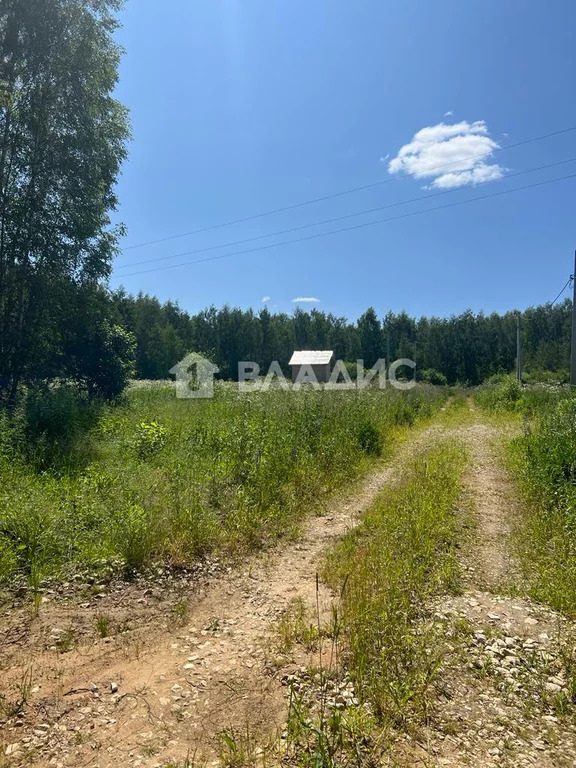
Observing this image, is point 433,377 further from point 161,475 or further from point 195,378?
point 161,475

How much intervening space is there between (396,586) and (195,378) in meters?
13.5

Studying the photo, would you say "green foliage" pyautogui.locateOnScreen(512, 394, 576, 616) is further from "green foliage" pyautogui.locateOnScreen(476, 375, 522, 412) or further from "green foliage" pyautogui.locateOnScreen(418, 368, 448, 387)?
"green foliage" pyautogui.locateOnScreen(418, 368, 448, 387)

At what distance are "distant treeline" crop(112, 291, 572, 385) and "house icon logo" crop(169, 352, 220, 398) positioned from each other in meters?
19.1

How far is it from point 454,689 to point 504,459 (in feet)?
20.8

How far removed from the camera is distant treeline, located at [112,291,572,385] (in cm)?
4178

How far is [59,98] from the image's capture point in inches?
401

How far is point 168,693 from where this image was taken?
2.27m

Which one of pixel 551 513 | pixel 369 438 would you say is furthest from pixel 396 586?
pixel 369 438

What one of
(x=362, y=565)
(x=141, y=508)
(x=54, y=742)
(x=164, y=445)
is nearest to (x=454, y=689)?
(x=362, y=565)

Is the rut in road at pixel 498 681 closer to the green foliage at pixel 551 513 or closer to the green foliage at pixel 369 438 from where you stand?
the green foliage at pixel 551 513

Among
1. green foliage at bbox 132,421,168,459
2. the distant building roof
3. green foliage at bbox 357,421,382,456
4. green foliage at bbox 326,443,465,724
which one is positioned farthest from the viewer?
the distant building roof

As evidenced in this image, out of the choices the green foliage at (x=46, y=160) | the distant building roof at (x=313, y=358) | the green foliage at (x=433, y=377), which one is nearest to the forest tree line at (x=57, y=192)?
the green foliage at (x=46, y=160)

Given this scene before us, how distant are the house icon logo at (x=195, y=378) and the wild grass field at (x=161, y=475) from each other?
3.63 metres

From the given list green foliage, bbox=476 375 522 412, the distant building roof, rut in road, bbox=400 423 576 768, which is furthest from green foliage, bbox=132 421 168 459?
the distant building roof
